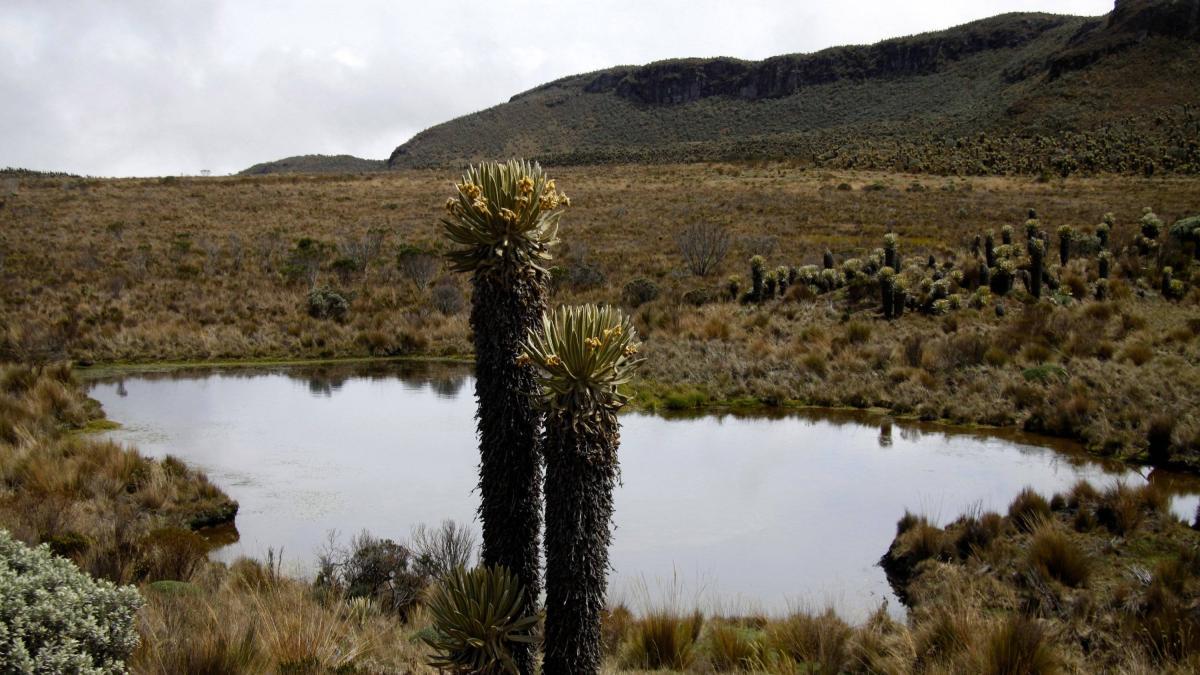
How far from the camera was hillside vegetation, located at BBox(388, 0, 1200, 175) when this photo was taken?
53469 mm

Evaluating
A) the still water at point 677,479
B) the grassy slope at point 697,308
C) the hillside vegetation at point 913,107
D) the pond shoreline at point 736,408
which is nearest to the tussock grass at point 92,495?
the still water at point 677,479

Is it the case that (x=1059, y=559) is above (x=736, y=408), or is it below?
above

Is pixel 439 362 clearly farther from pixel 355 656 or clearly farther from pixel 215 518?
pixel 355 656

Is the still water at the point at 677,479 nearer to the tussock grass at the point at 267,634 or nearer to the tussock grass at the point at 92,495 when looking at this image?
the tussock grass at the point at 92,495

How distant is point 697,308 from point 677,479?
10.3 m

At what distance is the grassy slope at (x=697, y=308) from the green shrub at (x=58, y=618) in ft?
36.1

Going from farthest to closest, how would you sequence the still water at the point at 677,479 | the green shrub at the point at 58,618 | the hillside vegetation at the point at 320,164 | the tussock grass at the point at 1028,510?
the hillside vegetation at the point at 320,164, the still water at the point at 677,479, the tussock grass at the point at 1028,510, the green shrub at the point at 58,618

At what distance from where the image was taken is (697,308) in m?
21.0

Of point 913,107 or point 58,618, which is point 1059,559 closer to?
point 58,618

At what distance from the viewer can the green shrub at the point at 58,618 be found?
4191 mm

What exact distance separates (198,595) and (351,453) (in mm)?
6052

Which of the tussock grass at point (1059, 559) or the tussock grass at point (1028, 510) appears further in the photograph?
the tussock grass at point (1028, 510)

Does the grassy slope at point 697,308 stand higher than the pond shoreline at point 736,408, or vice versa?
the grassy slope at point 697,308

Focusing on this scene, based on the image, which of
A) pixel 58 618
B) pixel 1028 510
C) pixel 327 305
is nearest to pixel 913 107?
pixel 327 305
